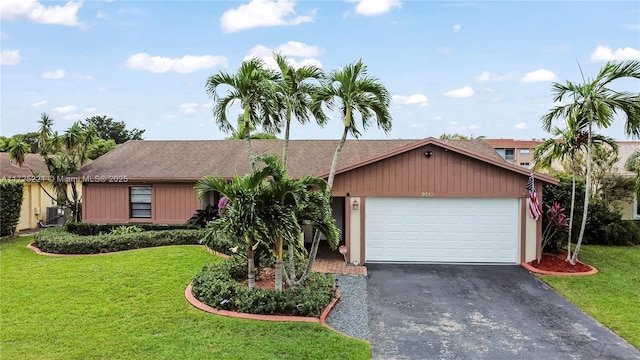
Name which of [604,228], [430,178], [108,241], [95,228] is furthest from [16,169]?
[604,228]

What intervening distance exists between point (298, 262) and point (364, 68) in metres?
5.32

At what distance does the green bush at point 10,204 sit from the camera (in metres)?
15.1

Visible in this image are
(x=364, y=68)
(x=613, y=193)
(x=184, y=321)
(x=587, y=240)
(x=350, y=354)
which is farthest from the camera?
(x=613, y=193)

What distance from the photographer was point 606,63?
35.0ft

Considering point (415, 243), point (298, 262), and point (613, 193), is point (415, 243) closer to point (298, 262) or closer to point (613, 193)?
point (298, 262)

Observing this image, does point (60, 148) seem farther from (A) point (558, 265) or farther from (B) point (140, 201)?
(A) point (558, 265)

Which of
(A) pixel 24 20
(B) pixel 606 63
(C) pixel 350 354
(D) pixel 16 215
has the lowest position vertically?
(C) pixel 350 354

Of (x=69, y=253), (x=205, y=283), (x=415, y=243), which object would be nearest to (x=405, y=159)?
(x=415, y=243)

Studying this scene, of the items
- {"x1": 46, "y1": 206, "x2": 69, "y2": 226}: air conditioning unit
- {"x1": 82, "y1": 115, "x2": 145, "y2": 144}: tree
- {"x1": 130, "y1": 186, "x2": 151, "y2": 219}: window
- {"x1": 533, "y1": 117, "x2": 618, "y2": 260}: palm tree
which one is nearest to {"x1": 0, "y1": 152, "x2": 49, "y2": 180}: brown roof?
{"x1": 46, "y1": 206, "x2": 69, "y2": 226}: air conditioning unit

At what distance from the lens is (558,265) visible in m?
11.7

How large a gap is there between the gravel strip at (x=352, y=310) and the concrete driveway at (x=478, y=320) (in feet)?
0.52

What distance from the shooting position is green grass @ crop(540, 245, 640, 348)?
7.59 meters

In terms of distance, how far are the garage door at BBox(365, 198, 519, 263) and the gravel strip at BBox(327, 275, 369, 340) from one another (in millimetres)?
2125

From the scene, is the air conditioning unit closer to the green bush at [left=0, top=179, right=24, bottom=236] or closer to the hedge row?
the green bush at [left=0, top=179, right=24, bottom=236]
